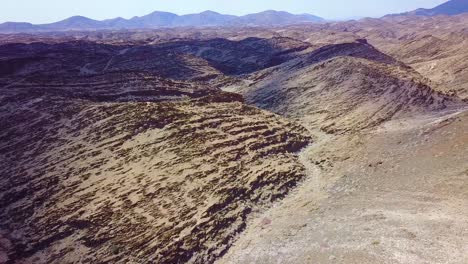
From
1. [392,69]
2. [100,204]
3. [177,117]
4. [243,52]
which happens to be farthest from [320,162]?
[243,52]

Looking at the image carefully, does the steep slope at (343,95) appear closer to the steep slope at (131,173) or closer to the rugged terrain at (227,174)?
the rugged terrain at (227,174)

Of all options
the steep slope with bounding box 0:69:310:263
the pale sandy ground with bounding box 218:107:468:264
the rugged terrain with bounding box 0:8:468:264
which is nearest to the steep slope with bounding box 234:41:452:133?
the rugged terrain with bounding box 0:8:468:264

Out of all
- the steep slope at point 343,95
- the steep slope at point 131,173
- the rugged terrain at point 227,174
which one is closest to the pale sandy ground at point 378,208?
the rugged terrain at point 227,174

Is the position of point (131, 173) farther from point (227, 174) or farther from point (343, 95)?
Answer: point (343, 95)

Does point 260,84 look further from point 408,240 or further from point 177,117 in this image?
point 408,240

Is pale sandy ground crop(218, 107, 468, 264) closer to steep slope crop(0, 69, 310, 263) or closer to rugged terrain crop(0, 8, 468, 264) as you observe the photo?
rugged terrain crop(0, 8, 468, 264)
